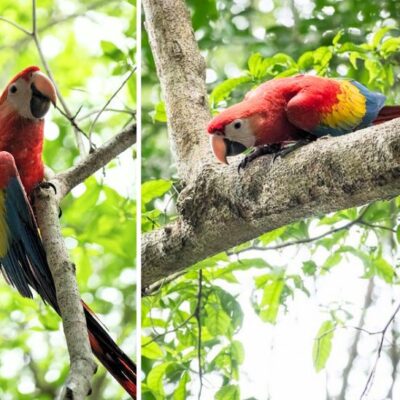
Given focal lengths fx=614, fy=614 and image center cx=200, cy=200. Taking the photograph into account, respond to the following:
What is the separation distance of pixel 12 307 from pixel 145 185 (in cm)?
41

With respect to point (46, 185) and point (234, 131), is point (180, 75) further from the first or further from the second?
point (46, 185)

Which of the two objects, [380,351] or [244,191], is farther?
[380,351]

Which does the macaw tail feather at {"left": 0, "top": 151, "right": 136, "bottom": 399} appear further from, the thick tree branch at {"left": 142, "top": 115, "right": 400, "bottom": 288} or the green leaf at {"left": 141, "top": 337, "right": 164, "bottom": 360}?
the green leaf at {"left": 141, "top": 337, "right": 164, "bottom": 360}

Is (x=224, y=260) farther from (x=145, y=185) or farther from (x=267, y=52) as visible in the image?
(x=267, y=52)

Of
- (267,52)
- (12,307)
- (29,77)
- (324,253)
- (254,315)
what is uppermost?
(29,77)

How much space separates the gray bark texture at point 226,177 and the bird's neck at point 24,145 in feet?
0.74

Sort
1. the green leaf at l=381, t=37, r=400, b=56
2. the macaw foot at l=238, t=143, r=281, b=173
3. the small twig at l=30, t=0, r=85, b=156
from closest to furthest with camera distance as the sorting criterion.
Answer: the macaw foot at l=238, t=143, r=281, b=173
the small twig at l=30, t=0, r=85, b=156
the green leaf at l=381, t=37, r=400, b=56

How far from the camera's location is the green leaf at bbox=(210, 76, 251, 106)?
133cm

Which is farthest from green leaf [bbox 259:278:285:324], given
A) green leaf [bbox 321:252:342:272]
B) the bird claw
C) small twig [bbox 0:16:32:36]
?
small twig [bbox 0:16:32:36]

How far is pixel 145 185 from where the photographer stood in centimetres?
138

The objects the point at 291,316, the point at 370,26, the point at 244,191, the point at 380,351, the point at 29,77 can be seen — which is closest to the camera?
the point at 244,191

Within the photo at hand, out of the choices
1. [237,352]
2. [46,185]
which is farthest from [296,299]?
[46,185]

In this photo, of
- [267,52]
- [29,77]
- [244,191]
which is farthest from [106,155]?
[267,52]

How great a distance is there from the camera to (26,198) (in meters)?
1.02
